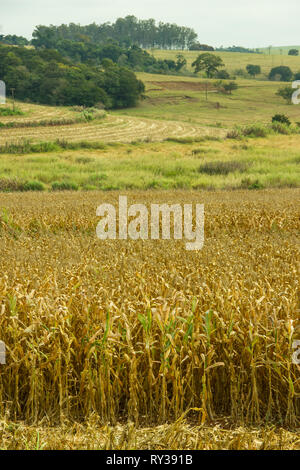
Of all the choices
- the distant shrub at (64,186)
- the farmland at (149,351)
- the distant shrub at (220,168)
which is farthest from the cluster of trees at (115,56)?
the farmland at (149,351)

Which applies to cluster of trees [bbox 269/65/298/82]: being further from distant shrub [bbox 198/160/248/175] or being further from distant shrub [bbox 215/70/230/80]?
distant shrub [bbox 198/160/248/175]

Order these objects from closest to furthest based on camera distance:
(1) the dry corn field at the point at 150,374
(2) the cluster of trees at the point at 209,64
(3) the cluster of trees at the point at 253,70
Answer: (1) the dry corn field at the point at 150,374
(2) the cluster of trees at the point at 209,64
(3) the cluster of trees at the point at 253,70

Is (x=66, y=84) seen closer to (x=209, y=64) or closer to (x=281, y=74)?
(x=209, y=64)

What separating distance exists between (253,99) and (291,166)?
53.8 metres

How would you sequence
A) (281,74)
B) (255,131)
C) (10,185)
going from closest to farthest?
(10,185), (255,131), (281,74)

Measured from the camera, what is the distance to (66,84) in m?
70.1

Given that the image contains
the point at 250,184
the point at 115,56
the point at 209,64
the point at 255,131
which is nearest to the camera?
the point at 250,184

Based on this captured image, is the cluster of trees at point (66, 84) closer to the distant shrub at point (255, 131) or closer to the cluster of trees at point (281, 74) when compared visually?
the distant shrub at point (255, 131)

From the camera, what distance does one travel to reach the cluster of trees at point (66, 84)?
2763 inches

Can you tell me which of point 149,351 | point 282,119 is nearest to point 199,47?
point 282,119

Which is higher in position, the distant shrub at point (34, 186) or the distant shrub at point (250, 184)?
the distant shrub at point (250, 184)

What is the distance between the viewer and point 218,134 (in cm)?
4869

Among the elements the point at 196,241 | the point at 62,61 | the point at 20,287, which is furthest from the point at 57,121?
the point at 20,287
